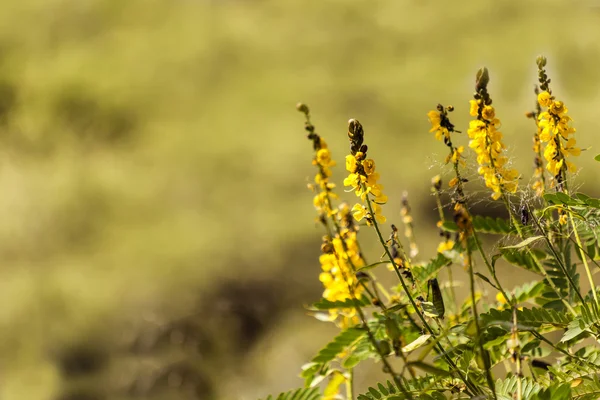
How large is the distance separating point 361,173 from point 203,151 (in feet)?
12.8

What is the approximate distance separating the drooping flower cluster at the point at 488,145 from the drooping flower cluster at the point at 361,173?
15 cm

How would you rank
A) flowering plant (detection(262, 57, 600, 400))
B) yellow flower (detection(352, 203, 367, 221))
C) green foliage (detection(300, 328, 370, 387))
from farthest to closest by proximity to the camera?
green foliage (detection(300, 328, 370, 387))
yellow flower (detection(352, 203, 367, 221))
flowering plant (detection(262, 57, 600, 400))

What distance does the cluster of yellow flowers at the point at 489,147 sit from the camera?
82cm

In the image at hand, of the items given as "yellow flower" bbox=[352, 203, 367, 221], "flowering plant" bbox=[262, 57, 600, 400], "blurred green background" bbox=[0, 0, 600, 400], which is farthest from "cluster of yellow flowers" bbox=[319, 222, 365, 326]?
"blurred green background" bbox=[0, 0, 600, 400]

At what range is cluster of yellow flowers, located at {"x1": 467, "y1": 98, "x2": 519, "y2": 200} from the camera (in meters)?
0.82

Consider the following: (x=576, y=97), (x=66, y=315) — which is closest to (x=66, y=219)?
(x=66, y=315)

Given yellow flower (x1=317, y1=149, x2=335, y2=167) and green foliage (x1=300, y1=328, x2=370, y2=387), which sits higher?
yellow flower (x1=317, y1=149, x2=335, y2=167)

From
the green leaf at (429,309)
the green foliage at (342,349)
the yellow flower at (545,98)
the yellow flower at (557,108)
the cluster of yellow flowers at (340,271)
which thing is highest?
the yellow flower at (545,98)

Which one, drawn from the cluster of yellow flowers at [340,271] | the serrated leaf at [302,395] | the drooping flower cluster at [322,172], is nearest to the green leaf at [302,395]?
the serrated leaf at [302,395]

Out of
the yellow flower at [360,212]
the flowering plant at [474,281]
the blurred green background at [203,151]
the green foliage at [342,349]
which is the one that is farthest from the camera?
the blurred green background at [203,151]

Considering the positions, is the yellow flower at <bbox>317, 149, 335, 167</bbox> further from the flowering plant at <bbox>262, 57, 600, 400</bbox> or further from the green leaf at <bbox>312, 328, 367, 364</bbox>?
the green leaf at <bbox>312, 328, 367, 364</bbox>

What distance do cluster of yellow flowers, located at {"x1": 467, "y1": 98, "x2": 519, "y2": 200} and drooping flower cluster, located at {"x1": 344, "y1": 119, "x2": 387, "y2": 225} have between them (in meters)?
0.15

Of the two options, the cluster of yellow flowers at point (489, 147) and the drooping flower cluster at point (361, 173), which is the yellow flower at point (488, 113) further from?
the drooping flower cluster at point (361, 173)

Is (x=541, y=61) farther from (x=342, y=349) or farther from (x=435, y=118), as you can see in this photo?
(x=342, y=349)
